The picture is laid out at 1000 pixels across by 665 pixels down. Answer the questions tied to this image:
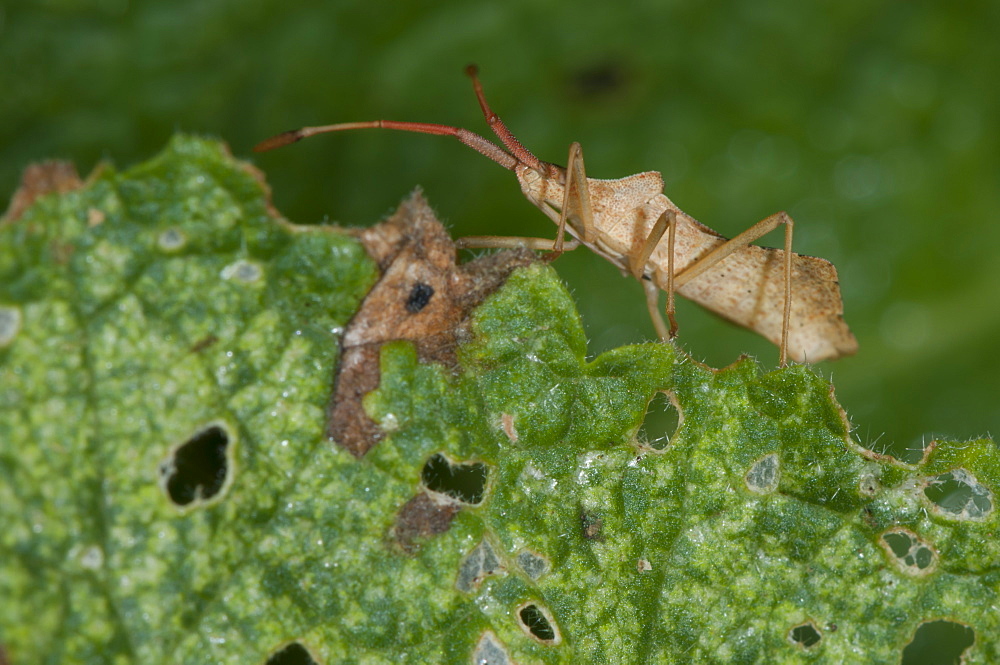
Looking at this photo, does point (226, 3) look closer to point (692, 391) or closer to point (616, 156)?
point (616, 156)

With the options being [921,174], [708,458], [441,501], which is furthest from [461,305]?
[921,174]

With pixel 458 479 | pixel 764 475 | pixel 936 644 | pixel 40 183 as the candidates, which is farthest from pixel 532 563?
pixel 936 644

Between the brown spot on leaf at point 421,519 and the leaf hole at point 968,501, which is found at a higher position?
the leaf hole at point 968,501

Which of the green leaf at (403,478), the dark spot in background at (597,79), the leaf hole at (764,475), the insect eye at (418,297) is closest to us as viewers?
the green leaf at (403,478)

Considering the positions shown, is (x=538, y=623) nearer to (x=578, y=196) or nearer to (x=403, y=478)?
(x=403, y=478)

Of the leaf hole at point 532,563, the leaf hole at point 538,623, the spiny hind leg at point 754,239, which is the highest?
the spiny hind leg at point 754,239

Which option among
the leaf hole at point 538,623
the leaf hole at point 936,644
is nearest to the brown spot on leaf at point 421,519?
the leaf hole at point 538,623

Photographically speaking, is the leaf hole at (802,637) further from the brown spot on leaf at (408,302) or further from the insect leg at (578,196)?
the insect leg at (578,196)

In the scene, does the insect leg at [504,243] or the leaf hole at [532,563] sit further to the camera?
the insect leg at [504,243]
